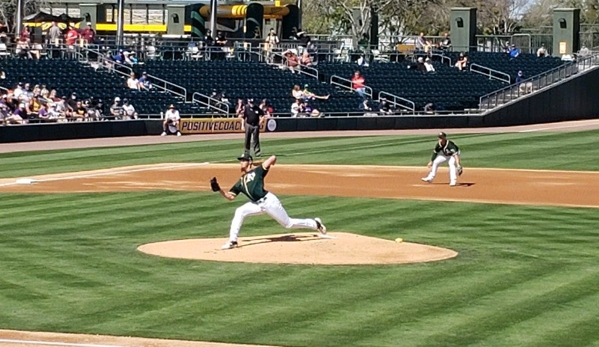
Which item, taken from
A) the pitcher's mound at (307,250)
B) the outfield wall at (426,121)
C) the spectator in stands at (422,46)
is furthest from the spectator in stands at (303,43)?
the pitcher's mound at (307,250)

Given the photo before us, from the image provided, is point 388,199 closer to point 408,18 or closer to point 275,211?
point 275,211

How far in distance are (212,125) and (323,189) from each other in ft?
62.1

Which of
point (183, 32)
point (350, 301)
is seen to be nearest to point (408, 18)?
point (183, 32)

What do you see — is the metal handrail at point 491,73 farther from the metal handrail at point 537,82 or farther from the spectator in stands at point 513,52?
the spectator in stands at point 513,52

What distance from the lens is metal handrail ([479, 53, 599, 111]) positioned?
54719mm

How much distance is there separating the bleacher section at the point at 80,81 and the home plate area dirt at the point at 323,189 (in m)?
11.0

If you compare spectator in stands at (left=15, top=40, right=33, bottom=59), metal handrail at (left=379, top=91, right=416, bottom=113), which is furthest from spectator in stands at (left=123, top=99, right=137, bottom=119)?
metal handrail at (left=379, top=91, right=416, bottom=113)

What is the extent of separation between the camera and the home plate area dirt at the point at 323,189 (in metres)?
17.3

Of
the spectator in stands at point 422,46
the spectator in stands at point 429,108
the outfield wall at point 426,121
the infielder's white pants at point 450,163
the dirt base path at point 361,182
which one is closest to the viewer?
the dirt base path at point 361,182

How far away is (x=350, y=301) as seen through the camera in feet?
47.0

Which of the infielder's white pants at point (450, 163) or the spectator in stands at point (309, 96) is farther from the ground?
the spectator in stands at point (309, 96)

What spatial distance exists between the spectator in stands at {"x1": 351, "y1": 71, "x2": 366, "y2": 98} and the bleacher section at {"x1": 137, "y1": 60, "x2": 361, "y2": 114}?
38 centimetres

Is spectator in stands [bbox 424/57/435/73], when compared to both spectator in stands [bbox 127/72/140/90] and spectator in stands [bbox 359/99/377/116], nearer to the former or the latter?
spectator in stands [bbox 359/99/377/116]

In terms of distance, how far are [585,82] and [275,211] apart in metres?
44.0
